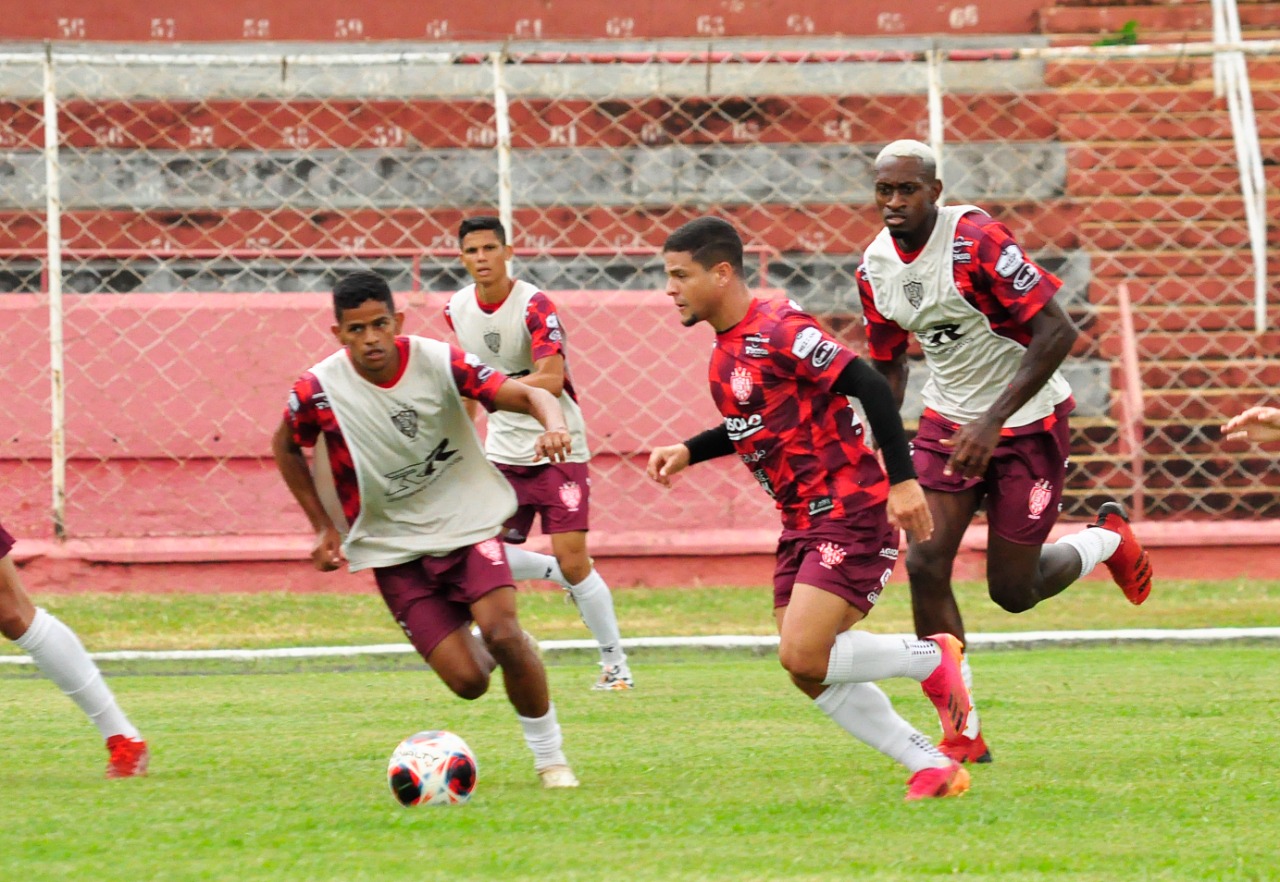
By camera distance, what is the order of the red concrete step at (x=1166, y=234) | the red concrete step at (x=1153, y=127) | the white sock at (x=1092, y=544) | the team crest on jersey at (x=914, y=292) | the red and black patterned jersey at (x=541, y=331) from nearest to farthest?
the team crest on jersey at (x=914, y=292) → the white sock at (x=1092, y=544) → the red and black patterned jersey at (x=541, y=331) → the red concrete step at (x=1166, y=234) → the red concrete step at (x=1153, y=127)

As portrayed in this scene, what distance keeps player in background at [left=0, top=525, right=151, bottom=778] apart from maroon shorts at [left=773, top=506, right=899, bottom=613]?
7.10ft

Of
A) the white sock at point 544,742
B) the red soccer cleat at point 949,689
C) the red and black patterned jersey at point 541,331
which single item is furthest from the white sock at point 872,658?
the red and black patterned jersey at point 541,331

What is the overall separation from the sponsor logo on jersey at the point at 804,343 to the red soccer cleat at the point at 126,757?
2.38 metres

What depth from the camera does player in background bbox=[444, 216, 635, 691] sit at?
27.3 ft

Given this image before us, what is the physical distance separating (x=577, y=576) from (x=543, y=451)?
3354 mm

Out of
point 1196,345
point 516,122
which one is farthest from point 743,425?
point 516,122

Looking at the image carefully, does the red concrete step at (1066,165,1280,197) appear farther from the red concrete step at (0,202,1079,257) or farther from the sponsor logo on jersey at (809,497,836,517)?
the sponsor logo on jersey at (809,497,836,517)

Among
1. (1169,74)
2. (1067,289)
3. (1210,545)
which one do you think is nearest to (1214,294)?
(1067,289)

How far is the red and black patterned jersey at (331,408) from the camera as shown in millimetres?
5547

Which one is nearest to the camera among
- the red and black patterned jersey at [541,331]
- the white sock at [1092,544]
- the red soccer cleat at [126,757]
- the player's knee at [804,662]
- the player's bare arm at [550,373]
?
the player's knee at [804,662]

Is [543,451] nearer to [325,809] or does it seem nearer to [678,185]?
[325,809]

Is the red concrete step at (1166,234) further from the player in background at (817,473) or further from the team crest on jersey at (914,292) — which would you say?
the player in background at (817,473)

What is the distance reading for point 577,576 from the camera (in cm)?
848

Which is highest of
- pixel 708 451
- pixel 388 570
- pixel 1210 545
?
pixel 708 451
